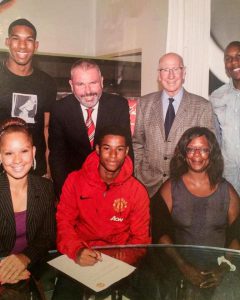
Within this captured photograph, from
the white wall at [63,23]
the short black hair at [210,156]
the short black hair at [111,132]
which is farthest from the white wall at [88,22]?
the short black hair at [210,156]

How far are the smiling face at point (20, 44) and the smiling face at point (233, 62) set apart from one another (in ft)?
Answer: 2.63

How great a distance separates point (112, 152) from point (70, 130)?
0.22 meters

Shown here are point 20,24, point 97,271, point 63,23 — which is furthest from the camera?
point 63,23

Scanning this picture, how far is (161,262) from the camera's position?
1193 mm

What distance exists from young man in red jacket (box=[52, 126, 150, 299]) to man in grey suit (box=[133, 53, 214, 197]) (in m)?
0.20

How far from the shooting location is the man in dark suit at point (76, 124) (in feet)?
4.73

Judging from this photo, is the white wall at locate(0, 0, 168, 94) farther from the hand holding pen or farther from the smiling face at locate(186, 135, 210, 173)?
the hand holding pen

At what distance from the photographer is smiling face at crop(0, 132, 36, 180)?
1176mm

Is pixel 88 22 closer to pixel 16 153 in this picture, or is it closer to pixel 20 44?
pixel 20 44

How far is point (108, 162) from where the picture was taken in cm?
135

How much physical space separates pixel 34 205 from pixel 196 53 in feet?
3.35

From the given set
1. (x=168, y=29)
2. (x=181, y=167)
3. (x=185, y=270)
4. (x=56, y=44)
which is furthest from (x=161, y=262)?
(x=168, y=29)

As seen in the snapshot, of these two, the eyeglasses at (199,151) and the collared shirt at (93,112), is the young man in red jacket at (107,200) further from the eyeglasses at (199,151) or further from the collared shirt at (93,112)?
the eyeglasses at (199,151)

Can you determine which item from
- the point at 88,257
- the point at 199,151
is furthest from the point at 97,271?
the point at 199,151
